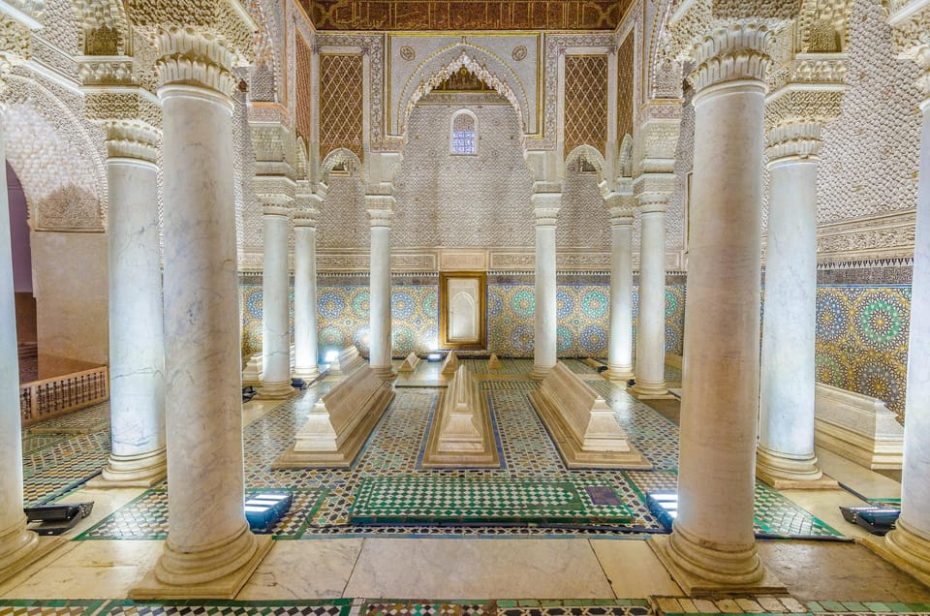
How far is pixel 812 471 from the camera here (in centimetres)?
328

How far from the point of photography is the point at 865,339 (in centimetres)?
441

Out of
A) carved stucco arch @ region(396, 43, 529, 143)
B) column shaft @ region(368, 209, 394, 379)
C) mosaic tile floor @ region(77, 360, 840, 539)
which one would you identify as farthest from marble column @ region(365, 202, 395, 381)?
mosaic tile floor @ region(77, 360, 840, 539)

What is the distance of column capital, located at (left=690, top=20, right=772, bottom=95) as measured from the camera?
2098mm

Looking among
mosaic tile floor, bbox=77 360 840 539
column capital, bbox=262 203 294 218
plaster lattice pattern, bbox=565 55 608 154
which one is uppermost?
plaster lattice pattern, bbox=565 55 608 154

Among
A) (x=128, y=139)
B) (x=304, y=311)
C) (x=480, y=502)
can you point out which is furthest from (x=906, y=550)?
(x=304, y=311)

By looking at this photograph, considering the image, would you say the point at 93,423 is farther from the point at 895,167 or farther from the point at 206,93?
the point at 895,167

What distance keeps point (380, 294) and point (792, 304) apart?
17.3 ft

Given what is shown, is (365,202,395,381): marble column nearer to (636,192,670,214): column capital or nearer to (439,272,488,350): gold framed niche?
(439,272,488,350): gold framed niche

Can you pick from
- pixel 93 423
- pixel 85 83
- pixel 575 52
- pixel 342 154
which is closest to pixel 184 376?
pixel 85 83

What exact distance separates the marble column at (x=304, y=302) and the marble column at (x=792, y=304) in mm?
5884

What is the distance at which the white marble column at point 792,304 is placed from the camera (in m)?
3.20

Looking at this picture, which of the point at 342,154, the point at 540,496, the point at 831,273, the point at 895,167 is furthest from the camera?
the point at 342,154

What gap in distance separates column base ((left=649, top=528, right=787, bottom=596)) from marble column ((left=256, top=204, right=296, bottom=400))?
5157 millimetres

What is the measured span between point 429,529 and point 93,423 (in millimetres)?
4385
